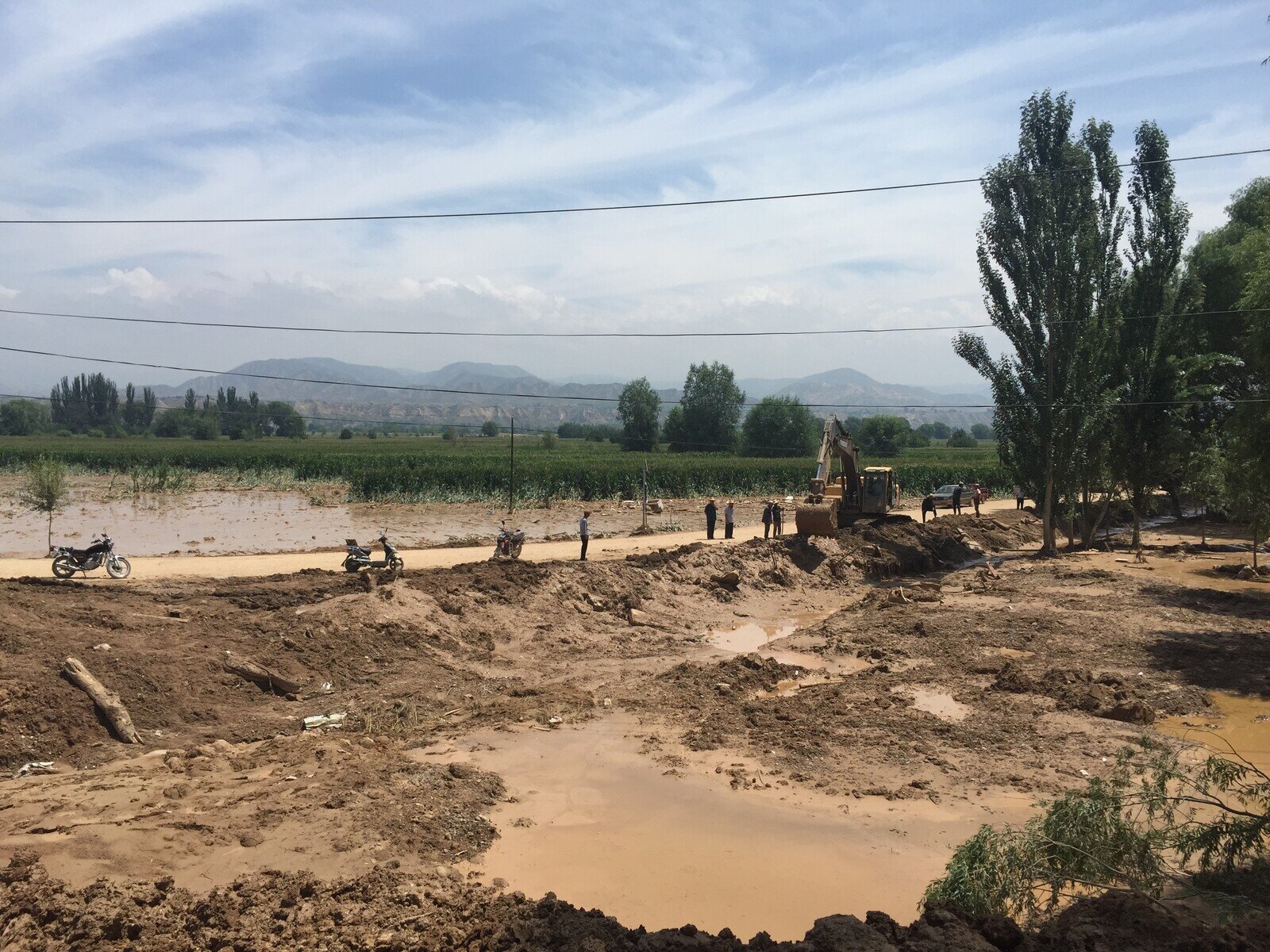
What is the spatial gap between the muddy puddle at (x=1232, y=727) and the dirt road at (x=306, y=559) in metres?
14.4

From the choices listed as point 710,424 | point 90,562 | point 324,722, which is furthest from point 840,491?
point 710,424

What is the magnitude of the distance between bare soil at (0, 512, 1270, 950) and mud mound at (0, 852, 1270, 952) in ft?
0.09

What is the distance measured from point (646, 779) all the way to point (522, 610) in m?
8.50

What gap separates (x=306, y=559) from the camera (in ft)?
78.4

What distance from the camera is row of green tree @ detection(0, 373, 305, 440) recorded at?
11125 cm

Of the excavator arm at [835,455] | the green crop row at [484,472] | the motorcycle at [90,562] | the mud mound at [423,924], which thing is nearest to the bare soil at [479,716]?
the mud mound at [423,924]

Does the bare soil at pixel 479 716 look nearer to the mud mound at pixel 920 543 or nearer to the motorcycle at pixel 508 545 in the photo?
the motorcycle at pixel 508 545

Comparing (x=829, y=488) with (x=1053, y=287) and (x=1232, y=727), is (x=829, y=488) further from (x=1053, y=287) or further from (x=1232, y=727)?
(x=1232, y=727)

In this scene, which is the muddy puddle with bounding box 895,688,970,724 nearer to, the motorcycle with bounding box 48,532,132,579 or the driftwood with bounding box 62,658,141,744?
the driftwood with bounding box 62,658,141,744

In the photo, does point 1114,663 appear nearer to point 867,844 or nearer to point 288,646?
point 867,844

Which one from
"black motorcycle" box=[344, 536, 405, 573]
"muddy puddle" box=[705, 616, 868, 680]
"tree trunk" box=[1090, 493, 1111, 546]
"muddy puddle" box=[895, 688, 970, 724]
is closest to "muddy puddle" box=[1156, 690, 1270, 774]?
"muddy puddle" box=[895, 688, 970, 724]

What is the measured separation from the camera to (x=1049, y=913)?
24.5ft

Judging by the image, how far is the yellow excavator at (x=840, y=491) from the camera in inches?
1039

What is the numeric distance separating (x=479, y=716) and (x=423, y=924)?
6.28 m
